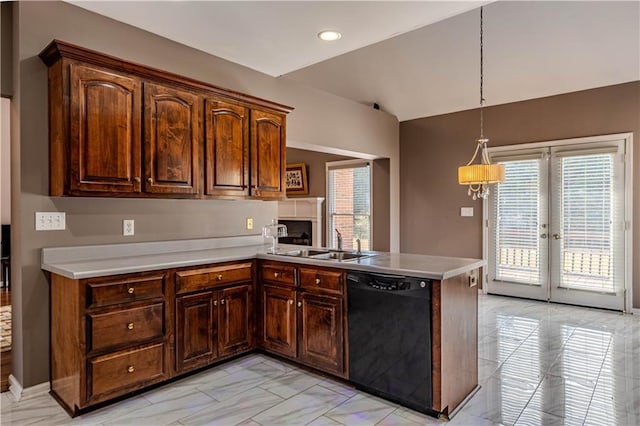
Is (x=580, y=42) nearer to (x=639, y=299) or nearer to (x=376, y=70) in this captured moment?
(x=376, y=70)

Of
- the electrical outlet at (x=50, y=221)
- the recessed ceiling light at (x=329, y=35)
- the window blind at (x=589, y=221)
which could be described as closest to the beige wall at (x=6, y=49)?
the electrical outlet at (x=50, y=221)

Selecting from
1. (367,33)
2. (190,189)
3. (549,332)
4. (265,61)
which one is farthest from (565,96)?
(190,189)

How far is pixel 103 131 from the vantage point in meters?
2.62

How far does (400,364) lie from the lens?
2.43 metres

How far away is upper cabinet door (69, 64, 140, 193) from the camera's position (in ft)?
8.24

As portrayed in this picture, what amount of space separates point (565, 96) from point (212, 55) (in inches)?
169

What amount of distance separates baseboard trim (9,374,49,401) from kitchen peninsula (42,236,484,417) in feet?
0.22

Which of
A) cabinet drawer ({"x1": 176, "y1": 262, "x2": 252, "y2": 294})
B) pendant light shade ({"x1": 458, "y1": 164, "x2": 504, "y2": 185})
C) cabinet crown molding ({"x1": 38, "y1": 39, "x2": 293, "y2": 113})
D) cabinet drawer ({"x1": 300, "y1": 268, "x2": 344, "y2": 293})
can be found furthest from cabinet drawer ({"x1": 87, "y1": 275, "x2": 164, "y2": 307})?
pendant light shade ({"x1": 458, "y1": 164, "x2": 504, "y2": 185})

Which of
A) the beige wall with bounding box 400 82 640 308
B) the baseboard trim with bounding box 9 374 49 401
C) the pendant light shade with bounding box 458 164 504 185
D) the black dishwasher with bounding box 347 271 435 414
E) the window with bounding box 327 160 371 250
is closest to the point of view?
the black dishwasher with bounding box 347 271 435 414

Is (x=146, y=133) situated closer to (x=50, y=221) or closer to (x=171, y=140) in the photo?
(x=171, y=140)

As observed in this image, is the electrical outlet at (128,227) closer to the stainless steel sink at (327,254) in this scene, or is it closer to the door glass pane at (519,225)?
the stainless steel sink at (327,254)

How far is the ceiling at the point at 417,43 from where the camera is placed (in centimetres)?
285

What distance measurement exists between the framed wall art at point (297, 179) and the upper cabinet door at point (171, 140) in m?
4.44

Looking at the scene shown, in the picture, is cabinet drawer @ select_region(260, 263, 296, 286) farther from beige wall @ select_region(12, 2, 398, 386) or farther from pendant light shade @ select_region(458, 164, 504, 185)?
pendant light shade @ select_region(458, 164, 504, 185)
